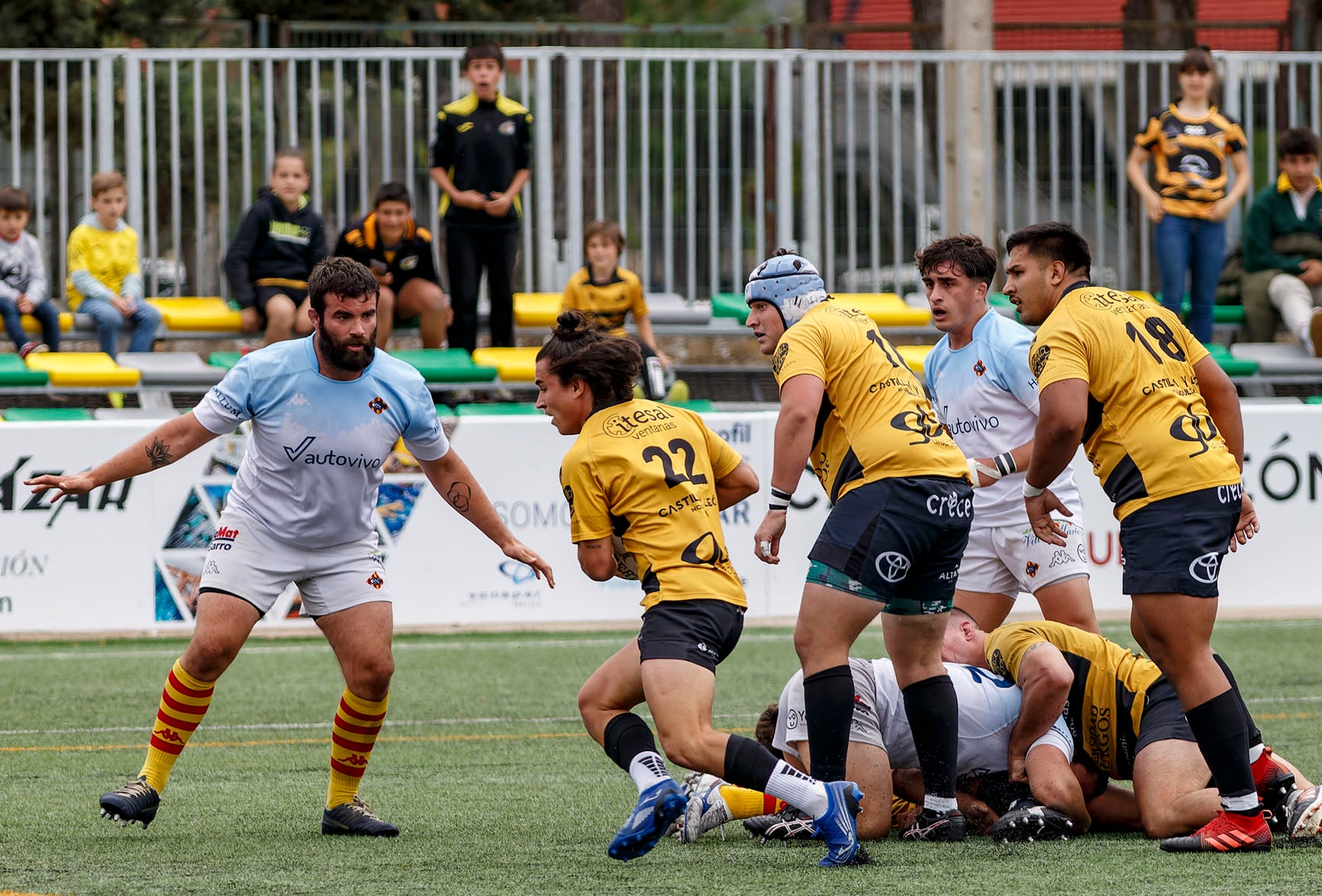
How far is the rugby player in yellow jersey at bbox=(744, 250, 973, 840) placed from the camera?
513 cm

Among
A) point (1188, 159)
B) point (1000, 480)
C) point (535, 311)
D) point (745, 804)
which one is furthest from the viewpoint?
point (535, 311)

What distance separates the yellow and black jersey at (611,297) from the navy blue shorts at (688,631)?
7.45 meters

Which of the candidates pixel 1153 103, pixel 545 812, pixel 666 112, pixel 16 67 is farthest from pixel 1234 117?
pixel 545 812

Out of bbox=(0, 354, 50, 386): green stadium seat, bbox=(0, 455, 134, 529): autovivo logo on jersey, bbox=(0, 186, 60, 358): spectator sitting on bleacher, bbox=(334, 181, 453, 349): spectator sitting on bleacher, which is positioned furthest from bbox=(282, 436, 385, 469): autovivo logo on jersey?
bbox=(0, 186, 60, 358): spectator sitting on bleacher

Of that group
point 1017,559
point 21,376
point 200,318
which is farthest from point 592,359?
point 200,318

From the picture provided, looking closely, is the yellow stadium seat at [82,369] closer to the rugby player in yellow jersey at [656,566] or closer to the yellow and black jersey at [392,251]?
the yellow and black jersey at [392,251]

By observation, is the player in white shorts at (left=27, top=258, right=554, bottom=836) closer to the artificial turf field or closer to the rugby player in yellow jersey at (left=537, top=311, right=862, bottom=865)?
the artificial turf field

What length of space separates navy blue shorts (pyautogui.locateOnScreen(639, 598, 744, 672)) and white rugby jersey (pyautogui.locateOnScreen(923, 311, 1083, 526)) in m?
1.90

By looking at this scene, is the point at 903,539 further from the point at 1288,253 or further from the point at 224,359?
the point at 1288,253

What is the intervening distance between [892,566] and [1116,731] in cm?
110

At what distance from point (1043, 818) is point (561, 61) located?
32.5ft

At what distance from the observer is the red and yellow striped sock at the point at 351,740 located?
18.5ft

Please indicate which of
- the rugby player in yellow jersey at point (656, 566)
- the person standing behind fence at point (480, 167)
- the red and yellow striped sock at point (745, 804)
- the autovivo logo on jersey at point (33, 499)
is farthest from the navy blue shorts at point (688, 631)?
the person standing behind fence at point (480, 167)

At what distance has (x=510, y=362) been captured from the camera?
12.7m
